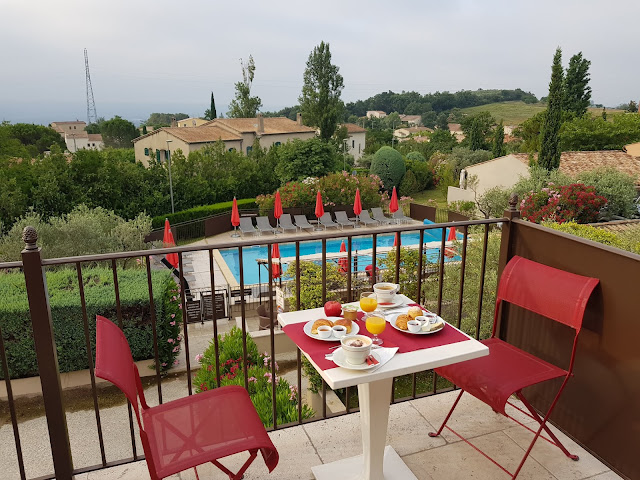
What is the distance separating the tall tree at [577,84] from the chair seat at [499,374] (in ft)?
119

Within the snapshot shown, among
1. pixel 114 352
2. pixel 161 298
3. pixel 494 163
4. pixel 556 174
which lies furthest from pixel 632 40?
pixel 114 352

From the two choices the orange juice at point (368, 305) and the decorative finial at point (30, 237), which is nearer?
the decorative finial at point (30, 237)

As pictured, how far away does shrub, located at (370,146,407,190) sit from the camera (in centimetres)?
2977

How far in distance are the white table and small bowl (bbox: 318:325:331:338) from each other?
0.16m

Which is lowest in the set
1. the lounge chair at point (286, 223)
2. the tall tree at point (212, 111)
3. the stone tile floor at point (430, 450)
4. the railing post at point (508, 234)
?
the lounge chair at point (286, 223)

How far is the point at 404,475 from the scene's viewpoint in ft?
7.36

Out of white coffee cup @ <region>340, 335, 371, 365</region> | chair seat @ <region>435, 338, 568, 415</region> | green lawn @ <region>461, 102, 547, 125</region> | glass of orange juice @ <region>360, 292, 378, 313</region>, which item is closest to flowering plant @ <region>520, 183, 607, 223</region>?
chair seat @ <region>435, 338, 568, 415</region>

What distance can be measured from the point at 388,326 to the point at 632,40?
50.0 m

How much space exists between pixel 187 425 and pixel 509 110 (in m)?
80.3

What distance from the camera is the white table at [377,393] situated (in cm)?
168

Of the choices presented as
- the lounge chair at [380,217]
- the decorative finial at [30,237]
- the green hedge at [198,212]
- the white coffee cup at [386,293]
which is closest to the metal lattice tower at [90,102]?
the green hedge at [198,212]

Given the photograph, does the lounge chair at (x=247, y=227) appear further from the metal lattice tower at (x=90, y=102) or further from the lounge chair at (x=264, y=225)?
the metal lattice tower at (x=90, y=102)

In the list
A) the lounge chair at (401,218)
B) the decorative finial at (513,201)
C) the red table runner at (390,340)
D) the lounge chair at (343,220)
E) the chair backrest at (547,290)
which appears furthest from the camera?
the lounge chair at (401,218)

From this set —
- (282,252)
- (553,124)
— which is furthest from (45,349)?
(553,124)
